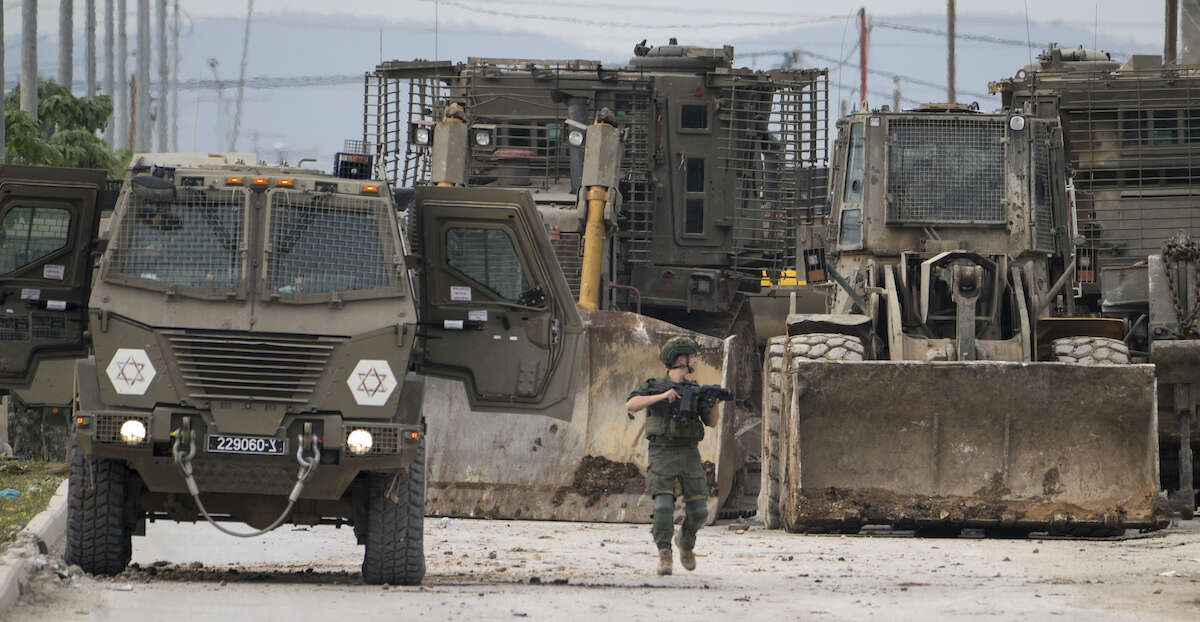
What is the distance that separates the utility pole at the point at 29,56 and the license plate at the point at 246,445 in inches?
815

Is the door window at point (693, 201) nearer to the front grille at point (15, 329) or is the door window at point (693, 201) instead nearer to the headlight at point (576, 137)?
the headlight at point (576, 137)

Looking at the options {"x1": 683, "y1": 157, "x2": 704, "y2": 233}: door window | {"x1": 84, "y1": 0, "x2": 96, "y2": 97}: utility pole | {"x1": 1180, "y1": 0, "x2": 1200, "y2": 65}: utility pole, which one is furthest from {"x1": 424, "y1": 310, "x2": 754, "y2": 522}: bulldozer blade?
{"x1": 84, "y1": 0, "x2": 96, "y2": 97}: utility pole

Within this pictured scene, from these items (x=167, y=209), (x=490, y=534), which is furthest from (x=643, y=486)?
(x=167, y=209)

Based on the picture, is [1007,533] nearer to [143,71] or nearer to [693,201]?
[693,201]

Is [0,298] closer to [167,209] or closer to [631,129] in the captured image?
[167,209]

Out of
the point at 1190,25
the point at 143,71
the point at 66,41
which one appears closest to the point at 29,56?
the point at 66,41

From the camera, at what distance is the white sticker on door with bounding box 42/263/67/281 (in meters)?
11.8

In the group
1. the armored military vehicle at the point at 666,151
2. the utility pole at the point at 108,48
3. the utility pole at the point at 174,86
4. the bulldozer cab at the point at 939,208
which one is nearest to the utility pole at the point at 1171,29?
the armored military vehicle at the point at 666,151

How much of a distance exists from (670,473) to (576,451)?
4.44 meters

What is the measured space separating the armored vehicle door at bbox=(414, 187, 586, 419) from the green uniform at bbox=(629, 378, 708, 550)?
0.54m

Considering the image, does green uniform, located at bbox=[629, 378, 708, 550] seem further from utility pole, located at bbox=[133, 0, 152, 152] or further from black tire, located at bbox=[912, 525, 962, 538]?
utility pole, located at bbox=[133, 0, 152, 152]

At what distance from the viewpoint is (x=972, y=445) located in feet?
46.9

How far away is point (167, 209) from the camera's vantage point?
1108cm

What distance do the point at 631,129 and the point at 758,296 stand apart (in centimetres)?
233
